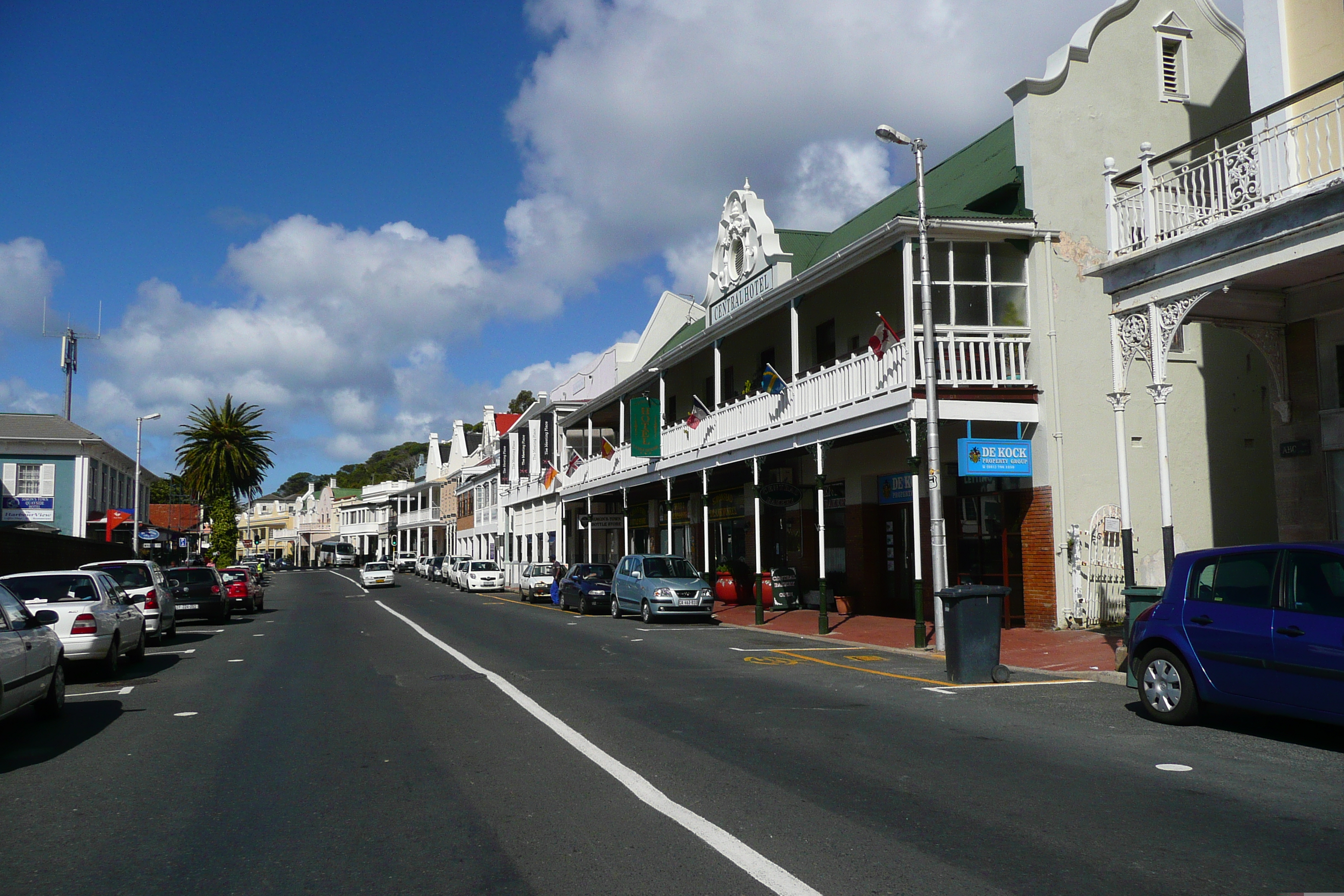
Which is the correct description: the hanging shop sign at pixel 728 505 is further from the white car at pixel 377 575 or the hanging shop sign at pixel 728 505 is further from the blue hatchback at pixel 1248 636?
the white car at pixel 377 575

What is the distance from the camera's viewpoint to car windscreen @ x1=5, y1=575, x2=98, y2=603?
14.6 m

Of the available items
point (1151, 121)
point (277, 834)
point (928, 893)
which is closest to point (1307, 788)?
point (928, 893)

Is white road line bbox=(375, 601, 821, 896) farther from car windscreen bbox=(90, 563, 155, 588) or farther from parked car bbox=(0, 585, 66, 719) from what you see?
car windscreen bbox=(90, 563, 155, 588)

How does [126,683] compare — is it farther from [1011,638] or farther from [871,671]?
[1011,638]

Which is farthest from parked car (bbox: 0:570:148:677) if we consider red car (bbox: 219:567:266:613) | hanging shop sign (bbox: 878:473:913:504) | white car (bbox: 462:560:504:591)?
white car (bbox: 462:560:504:591)

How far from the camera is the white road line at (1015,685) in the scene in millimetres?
12242

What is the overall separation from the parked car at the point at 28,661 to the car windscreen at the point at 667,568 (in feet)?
52.3

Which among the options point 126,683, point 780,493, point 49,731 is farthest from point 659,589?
point 49,731

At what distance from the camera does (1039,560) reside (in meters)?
18.6

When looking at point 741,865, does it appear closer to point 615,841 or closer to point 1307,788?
point 615,841

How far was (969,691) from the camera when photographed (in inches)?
473

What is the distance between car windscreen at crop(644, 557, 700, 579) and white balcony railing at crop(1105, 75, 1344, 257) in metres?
13.8

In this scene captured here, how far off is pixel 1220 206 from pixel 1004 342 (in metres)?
6.15

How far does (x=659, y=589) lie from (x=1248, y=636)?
16.7m
